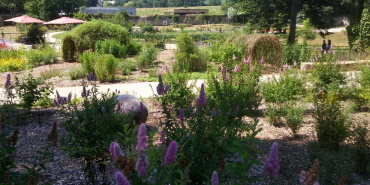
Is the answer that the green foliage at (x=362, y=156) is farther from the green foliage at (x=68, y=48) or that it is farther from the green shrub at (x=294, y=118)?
the green foliage at (x=68, y=48)

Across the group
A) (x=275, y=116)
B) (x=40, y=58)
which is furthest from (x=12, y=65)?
(x=275, y=116)

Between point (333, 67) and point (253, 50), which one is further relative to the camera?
point (253, 50)

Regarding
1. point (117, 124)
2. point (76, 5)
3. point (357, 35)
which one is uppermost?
point (76, 5)

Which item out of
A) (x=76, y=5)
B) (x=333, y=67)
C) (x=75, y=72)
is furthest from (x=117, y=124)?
(x=76, y=5)

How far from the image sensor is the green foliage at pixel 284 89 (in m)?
6.44

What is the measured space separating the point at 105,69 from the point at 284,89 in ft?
17.9

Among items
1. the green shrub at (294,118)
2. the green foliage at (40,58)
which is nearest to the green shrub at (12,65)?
the green foliage at (40,58)

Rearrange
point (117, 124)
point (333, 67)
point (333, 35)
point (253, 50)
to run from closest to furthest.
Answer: point (117, 124) → point (333, 67) → point (253, 50) → point (333, 35)

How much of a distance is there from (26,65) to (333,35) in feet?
103

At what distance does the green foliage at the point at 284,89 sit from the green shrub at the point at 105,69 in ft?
15.5

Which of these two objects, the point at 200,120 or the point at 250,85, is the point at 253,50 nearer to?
the point at 250,85

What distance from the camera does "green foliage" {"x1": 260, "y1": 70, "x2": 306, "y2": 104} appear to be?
21.1 ft

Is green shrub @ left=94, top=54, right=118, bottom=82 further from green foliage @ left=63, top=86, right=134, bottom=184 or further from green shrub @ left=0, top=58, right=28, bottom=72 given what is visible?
green foliage @ left=63, top=86, right=134, bottom=184

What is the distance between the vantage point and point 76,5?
54500 millimetres
